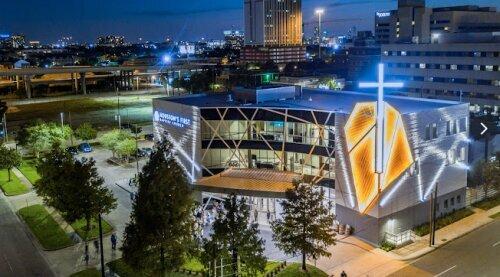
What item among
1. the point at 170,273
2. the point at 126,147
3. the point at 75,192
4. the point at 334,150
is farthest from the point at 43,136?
the point at 334,150

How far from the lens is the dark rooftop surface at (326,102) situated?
47.3 m

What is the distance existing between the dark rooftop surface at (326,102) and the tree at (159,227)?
715 inches

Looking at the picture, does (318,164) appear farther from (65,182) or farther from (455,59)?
(455,59)

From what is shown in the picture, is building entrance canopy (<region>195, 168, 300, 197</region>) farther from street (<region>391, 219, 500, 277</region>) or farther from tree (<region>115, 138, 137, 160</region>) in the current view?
tree (<region>115, 138, 137, 160</region>)

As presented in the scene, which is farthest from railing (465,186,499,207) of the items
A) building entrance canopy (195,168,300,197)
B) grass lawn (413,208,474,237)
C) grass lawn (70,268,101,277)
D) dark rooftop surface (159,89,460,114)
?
grass lawn (70,268,101,277)

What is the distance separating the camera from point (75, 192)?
40094 mm

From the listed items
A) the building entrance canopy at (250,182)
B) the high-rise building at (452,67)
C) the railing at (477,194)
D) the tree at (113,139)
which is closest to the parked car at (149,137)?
the tree at (113,139)

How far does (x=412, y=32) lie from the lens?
18950 cm

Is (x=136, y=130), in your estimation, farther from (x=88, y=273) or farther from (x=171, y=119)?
(x=88, y=273)

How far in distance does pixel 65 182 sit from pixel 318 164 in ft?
72.2

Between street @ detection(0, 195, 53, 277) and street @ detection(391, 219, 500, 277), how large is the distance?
83.5 feet

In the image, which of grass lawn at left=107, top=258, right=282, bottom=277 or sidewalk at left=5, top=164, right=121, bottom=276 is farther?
sidewalk at left=5, top=164, right=121, bottom=276

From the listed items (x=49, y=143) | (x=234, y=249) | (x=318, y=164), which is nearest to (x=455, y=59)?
(x=318, y=164)

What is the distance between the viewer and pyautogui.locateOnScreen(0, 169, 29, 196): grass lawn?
55562 millimetres
